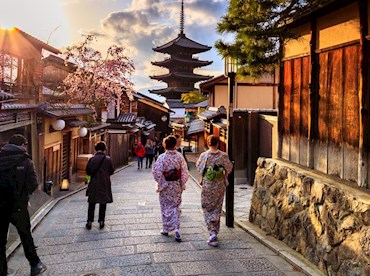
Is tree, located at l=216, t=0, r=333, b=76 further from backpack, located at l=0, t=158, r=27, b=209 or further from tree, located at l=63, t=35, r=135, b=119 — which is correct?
tree, located at l=63, t=35, r=135, b=119

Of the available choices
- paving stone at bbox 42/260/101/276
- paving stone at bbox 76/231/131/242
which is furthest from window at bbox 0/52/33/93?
paving stone at bbox 42/260/101/276

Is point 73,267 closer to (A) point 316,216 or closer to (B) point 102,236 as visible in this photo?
(B) point 102,236

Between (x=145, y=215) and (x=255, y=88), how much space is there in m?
12.8

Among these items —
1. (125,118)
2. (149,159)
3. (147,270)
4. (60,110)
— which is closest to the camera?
(147,270)

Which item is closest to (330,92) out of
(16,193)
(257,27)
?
(257,27)

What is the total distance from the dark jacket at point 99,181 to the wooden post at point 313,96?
4021 mm

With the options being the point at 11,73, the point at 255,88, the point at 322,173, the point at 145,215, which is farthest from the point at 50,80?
the point at 322,173

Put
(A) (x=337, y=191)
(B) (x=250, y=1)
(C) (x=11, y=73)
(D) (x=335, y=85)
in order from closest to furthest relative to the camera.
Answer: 1. (A) (x=337, y=191)
2. (D) (x=335, y=85)
3. (B) (x=250, y=1)
4. (C) (x=11, y=73)

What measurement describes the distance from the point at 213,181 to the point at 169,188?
87cm

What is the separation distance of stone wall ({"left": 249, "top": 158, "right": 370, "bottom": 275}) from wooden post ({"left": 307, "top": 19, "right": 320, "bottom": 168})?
0.50 meters

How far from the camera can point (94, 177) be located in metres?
7.24

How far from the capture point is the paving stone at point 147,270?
4.72 m

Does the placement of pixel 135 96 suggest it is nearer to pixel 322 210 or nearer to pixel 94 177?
pixel 94 177

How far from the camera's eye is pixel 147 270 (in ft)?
15.8
